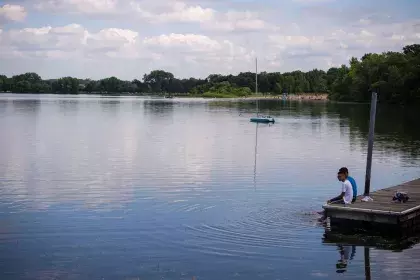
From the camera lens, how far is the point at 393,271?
17.9 metres

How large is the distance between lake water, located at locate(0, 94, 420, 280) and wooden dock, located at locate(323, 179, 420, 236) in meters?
0.94

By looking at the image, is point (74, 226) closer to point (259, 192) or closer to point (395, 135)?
point (259, 192)

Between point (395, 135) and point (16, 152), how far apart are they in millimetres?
40405

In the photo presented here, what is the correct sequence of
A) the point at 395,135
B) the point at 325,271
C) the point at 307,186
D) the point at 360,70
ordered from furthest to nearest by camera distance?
the point at 360,70, the point at 395,135, the point at 307,186, the point at 325,271

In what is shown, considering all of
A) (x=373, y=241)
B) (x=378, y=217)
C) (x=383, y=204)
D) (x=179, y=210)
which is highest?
(x=383, y=204)

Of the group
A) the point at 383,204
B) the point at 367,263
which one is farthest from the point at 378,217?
the point at 367,263

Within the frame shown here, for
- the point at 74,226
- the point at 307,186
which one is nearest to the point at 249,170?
the point at 307,186

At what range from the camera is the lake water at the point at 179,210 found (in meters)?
18.2

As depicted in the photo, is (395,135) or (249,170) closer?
(249,170)

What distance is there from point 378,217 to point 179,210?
861 cm

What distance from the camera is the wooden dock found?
21359mm

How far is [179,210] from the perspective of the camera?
85.2 feet

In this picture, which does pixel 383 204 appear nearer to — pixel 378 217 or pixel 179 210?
pixel 378 217

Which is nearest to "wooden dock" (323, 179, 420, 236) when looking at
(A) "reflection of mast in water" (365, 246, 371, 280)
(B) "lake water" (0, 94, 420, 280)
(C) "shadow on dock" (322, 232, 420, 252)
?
(C) "shadow on dock" (322, 232, 420, 252)
